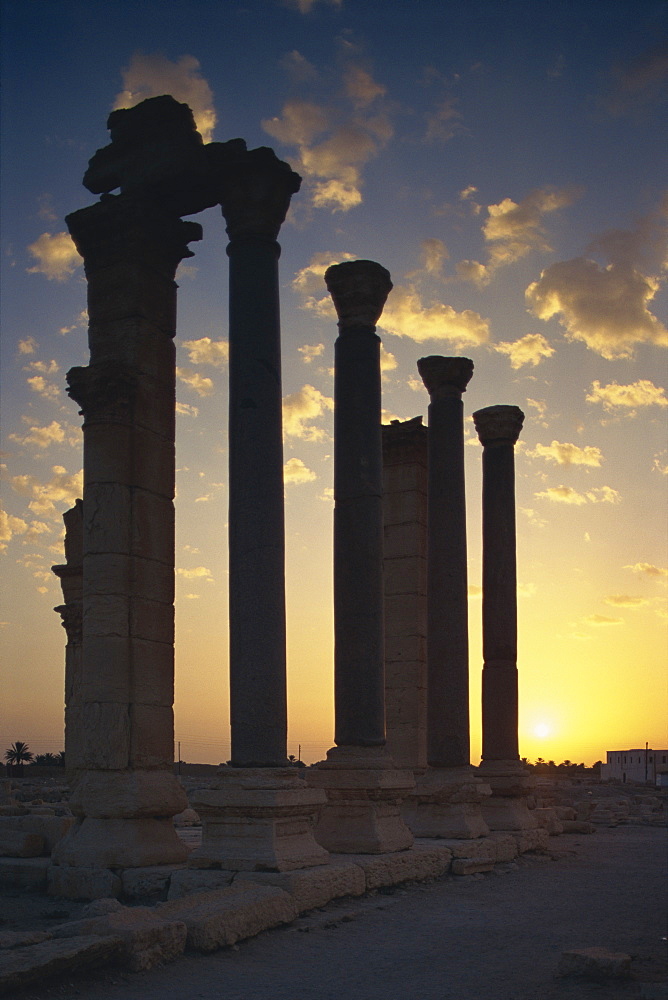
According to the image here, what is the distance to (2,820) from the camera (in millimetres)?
14781

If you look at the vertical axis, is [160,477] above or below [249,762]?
above

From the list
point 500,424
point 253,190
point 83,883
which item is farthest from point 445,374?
point 83,883

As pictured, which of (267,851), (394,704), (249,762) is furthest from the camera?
(394,704)

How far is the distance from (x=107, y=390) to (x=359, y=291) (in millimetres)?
4212

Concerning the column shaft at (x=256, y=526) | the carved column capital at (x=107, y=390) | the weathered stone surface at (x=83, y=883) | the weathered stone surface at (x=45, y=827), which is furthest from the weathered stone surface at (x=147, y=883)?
the carved column capital at (x=107, y=390)

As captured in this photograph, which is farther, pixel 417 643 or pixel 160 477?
pixel 417 643

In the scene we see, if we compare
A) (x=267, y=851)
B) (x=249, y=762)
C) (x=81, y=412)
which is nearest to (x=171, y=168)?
(x=81, y=412)

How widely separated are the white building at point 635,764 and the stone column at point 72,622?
6228 centimetres

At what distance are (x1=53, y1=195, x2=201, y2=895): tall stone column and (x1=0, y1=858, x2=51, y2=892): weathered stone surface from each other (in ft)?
0.84

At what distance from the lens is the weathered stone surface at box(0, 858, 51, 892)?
12781mm

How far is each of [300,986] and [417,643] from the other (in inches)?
483

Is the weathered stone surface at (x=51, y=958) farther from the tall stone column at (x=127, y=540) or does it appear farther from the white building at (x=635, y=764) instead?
the white building at (x=635, y=764)

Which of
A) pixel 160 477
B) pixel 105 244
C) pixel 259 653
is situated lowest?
pixel 259 653

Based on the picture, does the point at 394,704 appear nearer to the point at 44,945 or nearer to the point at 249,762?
the point at 249,762
